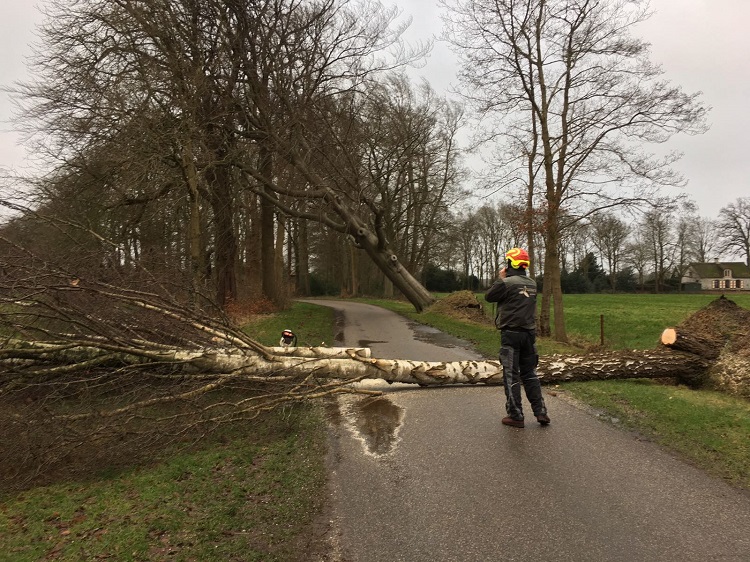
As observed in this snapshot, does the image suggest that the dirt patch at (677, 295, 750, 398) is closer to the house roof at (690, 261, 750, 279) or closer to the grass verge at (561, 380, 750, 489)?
the grass verge at (561, 380, 750, 489)

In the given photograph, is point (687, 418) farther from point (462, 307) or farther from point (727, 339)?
point (462, 307)

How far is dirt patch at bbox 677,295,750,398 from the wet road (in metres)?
2.84

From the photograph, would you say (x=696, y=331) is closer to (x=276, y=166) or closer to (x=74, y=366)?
(x=74, y=366)

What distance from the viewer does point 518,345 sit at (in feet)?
18.5

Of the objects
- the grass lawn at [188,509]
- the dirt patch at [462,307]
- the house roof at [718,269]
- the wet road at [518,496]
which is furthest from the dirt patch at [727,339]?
the house roof at [718,269]

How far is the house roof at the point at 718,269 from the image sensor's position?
7600 centimetres

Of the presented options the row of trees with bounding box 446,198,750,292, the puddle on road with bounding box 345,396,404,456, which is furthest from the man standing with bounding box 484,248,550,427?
the row of trees with bounding box 446,198,750,292

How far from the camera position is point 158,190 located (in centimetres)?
1485

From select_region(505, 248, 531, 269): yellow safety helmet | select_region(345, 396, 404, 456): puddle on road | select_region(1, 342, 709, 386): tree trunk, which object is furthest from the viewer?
select_region(1, 342, 709, 386): tree trunk

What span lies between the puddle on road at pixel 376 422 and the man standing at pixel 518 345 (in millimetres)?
1323

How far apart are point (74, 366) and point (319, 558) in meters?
4.20

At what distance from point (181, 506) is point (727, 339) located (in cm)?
821


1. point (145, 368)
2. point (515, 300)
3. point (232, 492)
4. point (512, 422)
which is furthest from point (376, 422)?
point (145, 368)

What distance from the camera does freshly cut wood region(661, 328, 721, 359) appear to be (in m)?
7.67
